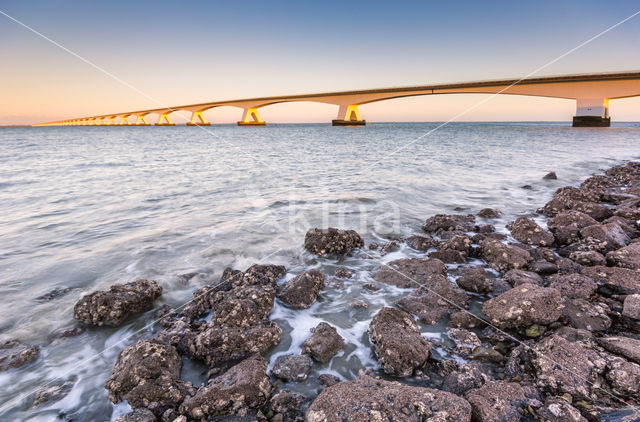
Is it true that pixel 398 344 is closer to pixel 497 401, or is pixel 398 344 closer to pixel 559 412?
pixel 497 401

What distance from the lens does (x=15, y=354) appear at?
266cm

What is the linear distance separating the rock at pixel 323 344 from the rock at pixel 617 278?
297cm

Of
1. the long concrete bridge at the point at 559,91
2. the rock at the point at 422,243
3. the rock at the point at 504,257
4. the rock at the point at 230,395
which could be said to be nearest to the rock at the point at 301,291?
the rock at the point at 230,395

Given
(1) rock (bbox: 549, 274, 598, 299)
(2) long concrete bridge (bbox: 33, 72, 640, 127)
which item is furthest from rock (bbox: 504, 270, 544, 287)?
(2) long concrete bridge (bbox: 33, 72, 640, 127)

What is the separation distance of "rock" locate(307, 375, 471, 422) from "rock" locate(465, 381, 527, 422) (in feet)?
0.39

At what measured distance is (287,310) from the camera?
10.7 ft

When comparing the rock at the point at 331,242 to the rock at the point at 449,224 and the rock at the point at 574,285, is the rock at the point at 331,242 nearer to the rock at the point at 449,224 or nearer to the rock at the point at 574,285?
the rock at the point at 449,224

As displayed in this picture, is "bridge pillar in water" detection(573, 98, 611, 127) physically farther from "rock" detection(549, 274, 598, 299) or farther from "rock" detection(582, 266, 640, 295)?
"rock" detection(549, 274, 598, 299)

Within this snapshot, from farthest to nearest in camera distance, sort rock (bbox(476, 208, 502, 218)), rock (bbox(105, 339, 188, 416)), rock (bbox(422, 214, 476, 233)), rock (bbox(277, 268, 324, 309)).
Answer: rock (bbox(476, 208, 502, 218)) < rock (bbox(422, 214, 476, 233)) < rock (bbox(277, 268, 324, 309)) < rock (bbox(105, 339, 188, 416))

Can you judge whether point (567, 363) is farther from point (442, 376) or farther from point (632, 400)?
point (442, 376)

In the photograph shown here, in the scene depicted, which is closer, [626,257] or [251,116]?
[626,257]

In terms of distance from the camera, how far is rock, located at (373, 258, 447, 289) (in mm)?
3651

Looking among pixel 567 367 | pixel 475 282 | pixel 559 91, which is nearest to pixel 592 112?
pixel 559 91

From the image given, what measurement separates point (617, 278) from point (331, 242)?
339 cm
